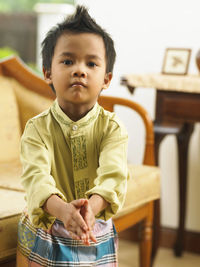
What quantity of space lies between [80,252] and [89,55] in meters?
0.45

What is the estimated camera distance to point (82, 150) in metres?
1.12

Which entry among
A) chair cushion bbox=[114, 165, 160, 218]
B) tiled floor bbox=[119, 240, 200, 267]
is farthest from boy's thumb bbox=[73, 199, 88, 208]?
tiled floor bbox=[119, 240, 200, 267]

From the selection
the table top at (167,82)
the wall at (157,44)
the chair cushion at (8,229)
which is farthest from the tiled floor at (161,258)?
the chair cushion at (8,229)

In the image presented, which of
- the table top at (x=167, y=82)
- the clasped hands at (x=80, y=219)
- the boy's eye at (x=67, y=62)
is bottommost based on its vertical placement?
the clasped hands at (x=80, y=219)

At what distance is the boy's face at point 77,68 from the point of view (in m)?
1.07

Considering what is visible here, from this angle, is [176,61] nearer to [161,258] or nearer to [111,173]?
[161,258]

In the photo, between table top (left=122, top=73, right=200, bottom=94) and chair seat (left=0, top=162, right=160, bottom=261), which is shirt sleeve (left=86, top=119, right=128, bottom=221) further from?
table top (left=122, top=73, right=200, bottom=94)

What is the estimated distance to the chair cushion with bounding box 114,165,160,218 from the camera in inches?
74.0

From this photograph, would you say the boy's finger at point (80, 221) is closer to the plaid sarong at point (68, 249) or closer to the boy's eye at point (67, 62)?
the plaid sarong at point (68, 249)

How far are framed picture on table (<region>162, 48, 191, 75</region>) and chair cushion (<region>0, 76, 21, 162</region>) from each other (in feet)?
2.52

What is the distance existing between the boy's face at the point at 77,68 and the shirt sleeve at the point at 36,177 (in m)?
0.12

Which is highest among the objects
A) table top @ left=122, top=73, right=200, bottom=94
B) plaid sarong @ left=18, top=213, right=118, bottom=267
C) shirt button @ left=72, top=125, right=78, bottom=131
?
shirt button @ left=72, top=125, right=78, bottom=131

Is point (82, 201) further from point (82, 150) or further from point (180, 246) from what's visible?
point (180, 246)

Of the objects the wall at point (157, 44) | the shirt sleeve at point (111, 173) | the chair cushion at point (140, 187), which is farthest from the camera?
the wall at point (157, 44)
